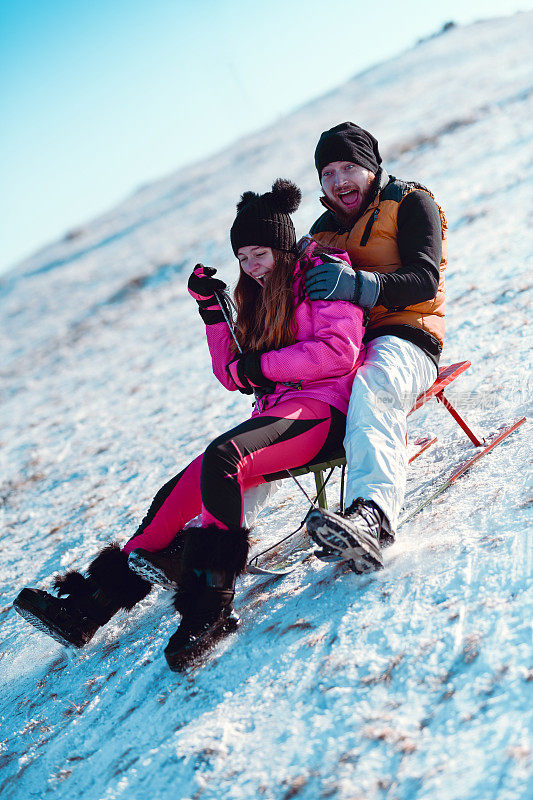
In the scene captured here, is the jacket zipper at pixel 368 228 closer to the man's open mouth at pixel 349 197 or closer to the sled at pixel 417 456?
the man's open mouth at pixel 349 197

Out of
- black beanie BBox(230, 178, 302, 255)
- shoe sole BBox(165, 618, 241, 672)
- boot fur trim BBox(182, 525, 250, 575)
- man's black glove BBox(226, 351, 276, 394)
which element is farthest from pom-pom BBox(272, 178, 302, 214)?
shoe sole BBox(165, 618, 241, 672)

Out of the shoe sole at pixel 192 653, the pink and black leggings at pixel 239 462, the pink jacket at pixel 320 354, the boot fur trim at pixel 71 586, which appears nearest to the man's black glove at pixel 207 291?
the pink jacket at pixel 320 354

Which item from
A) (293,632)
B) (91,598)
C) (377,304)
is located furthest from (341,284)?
(91,598)

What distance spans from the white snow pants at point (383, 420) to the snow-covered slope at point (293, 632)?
337mm

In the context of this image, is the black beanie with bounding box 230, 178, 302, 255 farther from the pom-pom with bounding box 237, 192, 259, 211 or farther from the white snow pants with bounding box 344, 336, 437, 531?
the white snow pants with bounding box 344, 336, 437, 531

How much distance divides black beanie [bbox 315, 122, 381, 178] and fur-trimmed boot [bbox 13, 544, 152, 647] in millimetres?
2375

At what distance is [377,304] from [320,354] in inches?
17.4

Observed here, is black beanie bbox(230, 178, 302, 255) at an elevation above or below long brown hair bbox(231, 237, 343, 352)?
above

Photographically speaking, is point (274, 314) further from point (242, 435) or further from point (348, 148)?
point (348, 148)

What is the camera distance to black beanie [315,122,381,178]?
338cm

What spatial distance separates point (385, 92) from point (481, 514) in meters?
25.4

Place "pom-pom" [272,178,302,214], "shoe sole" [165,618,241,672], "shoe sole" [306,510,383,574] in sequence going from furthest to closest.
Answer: "pom-pom" [272,178,302,214]
"shoe sole" [165,618,241,672]
"shoe sole" [306,510,383,574]

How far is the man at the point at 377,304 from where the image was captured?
2.62m

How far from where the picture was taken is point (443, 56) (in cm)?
2767
